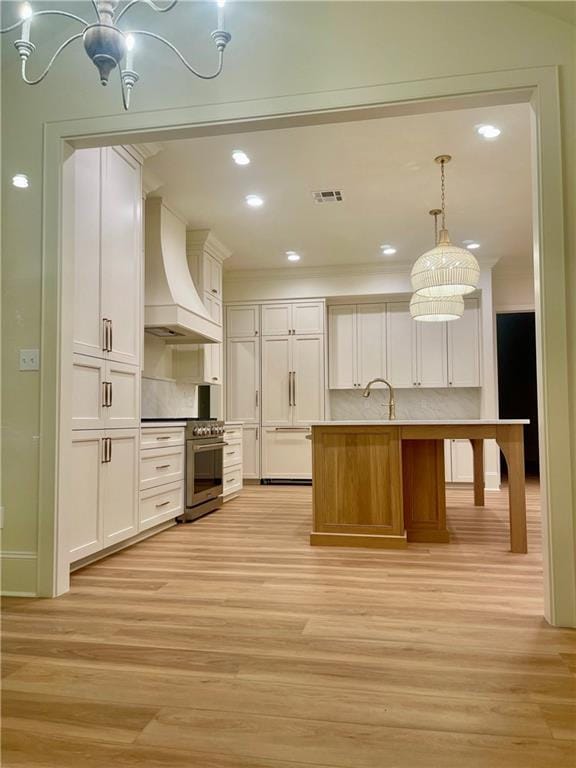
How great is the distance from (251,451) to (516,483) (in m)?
3.95

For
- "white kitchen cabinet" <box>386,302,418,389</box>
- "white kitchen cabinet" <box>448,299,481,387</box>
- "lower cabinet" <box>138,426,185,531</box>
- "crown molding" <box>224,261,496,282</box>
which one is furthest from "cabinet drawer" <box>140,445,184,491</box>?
"white kitchen cabinet" <box>448,299,481,387</box>

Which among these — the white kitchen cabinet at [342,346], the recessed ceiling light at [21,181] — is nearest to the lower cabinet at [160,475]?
the recessed ceiling light at [21,181]

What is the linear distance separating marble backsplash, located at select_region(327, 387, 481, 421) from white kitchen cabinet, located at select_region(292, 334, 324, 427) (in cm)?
34

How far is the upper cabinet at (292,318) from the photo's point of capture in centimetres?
671

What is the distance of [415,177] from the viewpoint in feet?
13.7

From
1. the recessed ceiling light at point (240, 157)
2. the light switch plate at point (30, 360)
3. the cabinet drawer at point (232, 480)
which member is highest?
the recessed ceiling light at point (240, 157)

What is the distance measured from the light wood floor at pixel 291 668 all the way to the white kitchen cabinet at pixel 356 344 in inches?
159

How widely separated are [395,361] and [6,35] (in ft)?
17.2

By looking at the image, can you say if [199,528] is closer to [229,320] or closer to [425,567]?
[425,567]

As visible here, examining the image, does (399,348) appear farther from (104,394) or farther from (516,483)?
(104,394)

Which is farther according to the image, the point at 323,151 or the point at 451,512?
the point at 451,512

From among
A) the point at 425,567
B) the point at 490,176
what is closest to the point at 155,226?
the point at 490,176

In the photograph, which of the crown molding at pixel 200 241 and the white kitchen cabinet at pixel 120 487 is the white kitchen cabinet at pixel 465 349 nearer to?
the crown molding at pixel 200 241

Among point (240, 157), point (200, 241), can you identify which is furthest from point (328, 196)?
point (200, 241)
